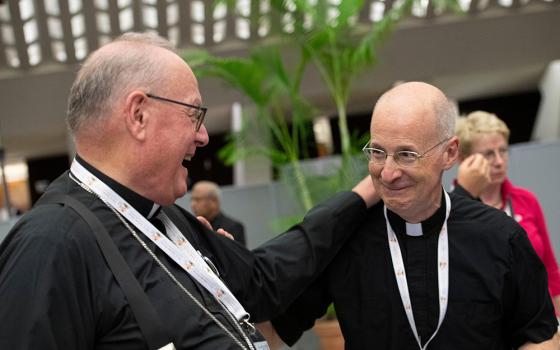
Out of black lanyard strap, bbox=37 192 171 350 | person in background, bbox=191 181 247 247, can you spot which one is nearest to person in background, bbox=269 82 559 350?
black lanyard strap, bbox=37 192 171 350

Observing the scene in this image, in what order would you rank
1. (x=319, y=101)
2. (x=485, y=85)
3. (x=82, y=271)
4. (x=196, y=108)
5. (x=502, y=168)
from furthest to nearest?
(x=485, y=85) < (x=319, y=101) < (x=502, y=168) < (x=196, y=108) < (x=82, y=271)

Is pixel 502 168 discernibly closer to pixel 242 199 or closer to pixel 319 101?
pixel 242 199

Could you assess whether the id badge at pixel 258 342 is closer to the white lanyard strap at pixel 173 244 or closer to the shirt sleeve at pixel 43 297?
the white lanyard strap at pixel 173 244

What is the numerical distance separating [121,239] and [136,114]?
0.26m

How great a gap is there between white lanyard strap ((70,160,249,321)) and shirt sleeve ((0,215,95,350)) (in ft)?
0.67

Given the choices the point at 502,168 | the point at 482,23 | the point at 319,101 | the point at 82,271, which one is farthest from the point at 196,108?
the point at 319,101

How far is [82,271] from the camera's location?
5.38 feet

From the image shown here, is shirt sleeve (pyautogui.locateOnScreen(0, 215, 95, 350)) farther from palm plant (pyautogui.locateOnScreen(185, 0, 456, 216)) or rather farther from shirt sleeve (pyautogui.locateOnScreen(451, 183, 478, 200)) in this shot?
palm plant (pyautogui.locateOnScreen(185, 0, 456, 216))

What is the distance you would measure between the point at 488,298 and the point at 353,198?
0.48 metres

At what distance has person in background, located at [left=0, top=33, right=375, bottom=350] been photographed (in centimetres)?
159

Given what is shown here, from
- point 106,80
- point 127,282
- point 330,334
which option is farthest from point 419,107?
point 330,334

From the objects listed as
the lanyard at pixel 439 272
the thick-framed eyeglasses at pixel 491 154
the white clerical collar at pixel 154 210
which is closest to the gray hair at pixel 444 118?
the lanyard at pixel 439 272

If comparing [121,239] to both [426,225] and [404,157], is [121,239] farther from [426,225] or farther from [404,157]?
→ [426,225]

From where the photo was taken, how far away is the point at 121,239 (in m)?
1.79
